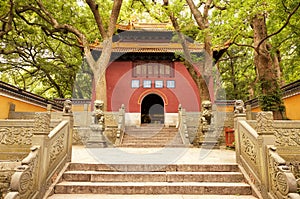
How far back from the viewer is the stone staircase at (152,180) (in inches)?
147

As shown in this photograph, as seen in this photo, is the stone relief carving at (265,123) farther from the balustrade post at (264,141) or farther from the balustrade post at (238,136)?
the balustrade post at (238,136)

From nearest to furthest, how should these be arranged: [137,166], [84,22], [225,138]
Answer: [137,166], [225,138], [84,22]

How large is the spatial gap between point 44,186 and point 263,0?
7.02 m

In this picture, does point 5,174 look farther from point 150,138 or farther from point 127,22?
point 127,22

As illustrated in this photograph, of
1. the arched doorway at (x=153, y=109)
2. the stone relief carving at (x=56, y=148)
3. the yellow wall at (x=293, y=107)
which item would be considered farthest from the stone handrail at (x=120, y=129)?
the arched doorway at (x=153, y=109)

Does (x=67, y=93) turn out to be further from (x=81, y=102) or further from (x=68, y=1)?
(x=68, y=1)

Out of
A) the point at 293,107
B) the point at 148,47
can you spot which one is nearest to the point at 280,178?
the point at 293,107

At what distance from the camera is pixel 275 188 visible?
3.18 meters

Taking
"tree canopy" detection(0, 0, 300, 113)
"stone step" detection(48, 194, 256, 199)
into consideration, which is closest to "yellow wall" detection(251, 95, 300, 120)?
"tree canopy" detection(0, 0, 300, 113)

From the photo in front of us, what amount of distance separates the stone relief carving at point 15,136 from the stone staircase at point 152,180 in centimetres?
103

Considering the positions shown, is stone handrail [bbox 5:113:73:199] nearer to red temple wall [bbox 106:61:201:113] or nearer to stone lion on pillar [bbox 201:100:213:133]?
stone lion on pillar [bbox 201:100:213:133]

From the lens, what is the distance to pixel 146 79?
580 inches

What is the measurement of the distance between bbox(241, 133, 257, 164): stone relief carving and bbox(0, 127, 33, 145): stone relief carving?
4.31 metres

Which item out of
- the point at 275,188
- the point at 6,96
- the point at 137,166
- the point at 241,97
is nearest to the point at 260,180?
the point at 275,188
